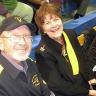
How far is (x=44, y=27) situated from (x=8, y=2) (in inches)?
33.4

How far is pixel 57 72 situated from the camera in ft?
8.31

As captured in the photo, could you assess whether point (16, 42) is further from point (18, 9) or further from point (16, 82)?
point (18, 9)

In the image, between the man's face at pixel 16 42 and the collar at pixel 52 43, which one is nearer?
the man's face at pixel 16 42

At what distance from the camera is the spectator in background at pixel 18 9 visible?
3311 millimetres

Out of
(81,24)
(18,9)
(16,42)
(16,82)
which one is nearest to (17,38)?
(16,42)

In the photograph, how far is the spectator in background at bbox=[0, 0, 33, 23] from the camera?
10.9 feet

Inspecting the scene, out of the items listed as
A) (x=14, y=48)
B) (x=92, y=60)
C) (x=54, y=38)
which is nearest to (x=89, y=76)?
(x=92, y=60)

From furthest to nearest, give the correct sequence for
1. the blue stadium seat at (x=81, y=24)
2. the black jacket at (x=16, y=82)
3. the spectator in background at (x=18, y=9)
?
1. the blue stadium seat at (x=81, y=24)
2. the spectator in background at (x=18, y=9)
3. the black jacket at (x=16, y=82)

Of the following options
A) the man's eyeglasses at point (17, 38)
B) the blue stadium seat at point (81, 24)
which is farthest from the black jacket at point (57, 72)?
the blue stadium seat at point (81, 24)

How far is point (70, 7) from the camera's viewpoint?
206 inches

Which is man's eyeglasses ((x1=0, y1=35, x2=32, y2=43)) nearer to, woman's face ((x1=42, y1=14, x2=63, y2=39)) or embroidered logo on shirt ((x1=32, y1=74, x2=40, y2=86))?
embroidered logo on shirt ((x1=32, y1=74, x2=40, y2=86))

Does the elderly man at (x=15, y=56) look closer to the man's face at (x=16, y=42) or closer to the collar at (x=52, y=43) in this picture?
the man's face at (x=16, y=42)

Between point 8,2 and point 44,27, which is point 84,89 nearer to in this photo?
point 44,27

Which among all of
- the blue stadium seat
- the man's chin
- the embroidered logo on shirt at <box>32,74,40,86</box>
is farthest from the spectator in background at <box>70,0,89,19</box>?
the man's chin
